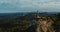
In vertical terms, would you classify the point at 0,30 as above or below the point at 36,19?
below

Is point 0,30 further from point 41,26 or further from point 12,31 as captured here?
point 41,26

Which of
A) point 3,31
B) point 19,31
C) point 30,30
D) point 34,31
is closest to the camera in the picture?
point 34,31

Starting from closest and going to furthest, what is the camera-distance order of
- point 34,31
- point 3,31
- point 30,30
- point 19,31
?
point 34,31 → point 30,30 → point 19,31 → point 3,31

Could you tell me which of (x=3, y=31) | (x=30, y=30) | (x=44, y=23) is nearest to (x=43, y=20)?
(x=44, y=23)

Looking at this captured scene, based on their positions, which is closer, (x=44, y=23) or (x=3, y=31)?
(x=44, y=23)

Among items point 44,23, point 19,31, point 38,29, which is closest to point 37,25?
point 38,29

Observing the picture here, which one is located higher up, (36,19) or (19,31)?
(36,19)

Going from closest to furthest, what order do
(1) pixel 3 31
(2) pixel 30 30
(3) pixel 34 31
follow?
(3) pixel 34 31
(2) pixel 30 30
(1) pixel 3 31

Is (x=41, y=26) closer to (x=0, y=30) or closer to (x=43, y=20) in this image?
(x=43, y=20)

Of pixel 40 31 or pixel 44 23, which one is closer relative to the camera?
pixel 40 31
